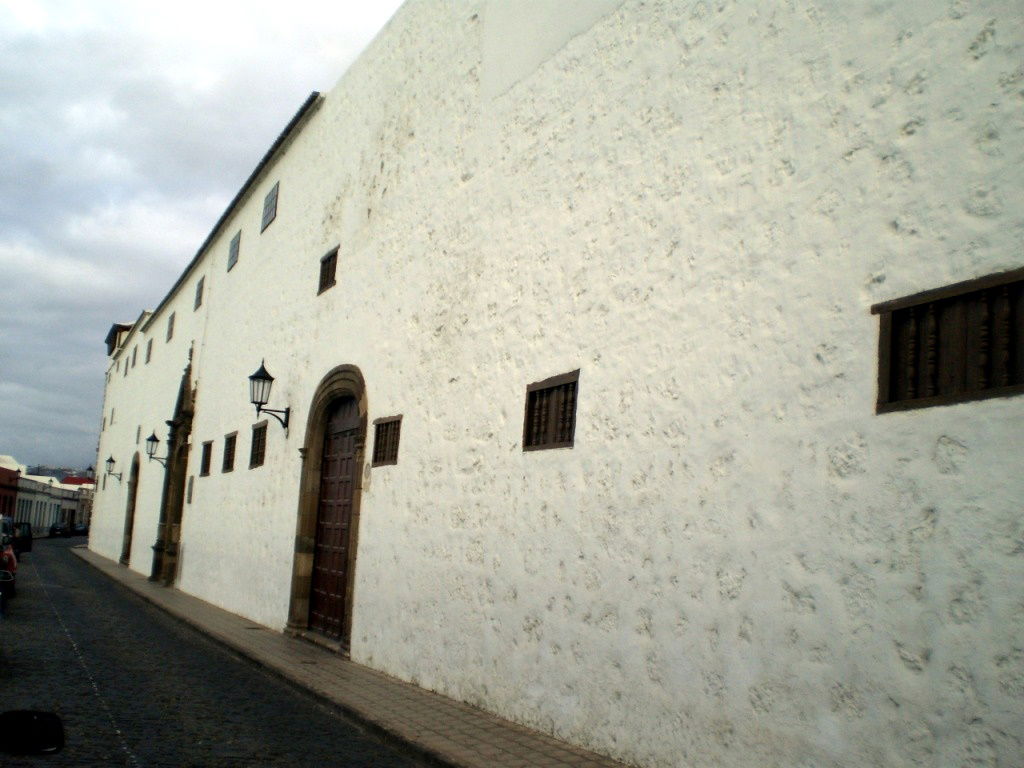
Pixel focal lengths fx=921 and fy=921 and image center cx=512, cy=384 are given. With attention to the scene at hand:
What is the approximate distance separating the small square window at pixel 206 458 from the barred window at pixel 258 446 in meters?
3.56

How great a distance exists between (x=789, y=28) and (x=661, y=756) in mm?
3978

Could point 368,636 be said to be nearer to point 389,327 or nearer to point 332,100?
point 389,327

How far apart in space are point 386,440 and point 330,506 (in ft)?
7.32

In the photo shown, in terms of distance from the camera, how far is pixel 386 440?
375 inches

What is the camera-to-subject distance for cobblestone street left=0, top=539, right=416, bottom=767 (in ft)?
18.5

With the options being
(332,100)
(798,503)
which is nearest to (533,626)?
(798,503)

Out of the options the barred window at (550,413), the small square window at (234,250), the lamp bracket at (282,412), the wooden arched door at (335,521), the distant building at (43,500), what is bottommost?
the distant building at (43,500)

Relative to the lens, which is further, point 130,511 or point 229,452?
point 130,511

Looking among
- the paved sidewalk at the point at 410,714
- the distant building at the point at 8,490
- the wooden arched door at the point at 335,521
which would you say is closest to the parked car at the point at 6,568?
the paved sidewalk at the point at 410,714

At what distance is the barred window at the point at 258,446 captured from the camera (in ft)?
46.4

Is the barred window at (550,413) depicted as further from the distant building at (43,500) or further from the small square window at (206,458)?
the distant building at (43,500)

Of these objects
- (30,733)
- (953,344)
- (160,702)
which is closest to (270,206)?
(160,702)

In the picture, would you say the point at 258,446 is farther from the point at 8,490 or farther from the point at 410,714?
the point at 8,490

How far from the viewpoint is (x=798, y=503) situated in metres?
4.37
